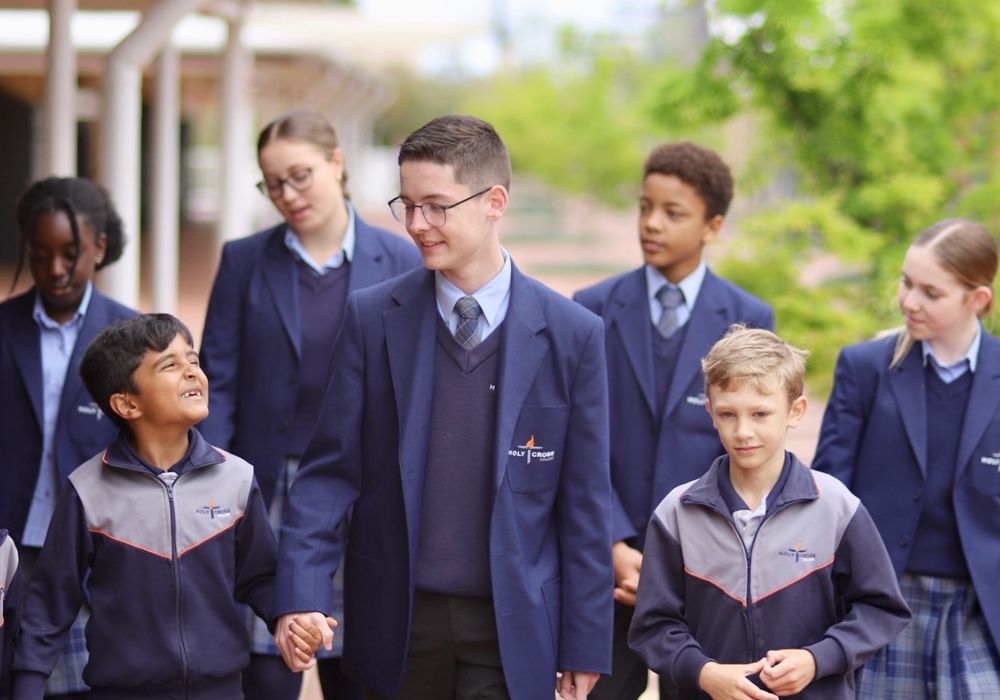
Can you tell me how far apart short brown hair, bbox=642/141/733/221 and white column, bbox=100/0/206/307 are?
10.5 ft

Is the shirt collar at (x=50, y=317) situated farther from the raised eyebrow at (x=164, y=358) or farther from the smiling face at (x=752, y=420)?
the smiling face at (x=752, y=420)

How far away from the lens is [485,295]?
3676mm

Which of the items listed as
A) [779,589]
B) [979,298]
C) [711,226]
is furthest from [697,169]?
[779,589]

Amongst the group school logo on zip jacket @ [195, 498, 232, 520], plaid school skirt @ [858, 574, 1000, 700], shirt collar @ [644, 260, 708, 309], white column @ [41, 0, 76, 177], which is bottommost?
plaid school skirt @ [858, 574, 1000, 700]

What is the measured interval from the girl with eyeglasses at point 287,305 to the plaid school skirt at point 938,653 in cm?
164

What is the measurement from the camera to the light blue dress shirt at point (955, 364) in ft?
14.6

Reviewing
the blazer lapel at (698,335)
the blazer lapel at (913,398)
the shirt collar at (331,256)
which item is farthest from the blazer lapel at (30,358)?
the blazer lapel at (913,398)

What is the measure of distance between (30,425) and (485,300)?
1603mm

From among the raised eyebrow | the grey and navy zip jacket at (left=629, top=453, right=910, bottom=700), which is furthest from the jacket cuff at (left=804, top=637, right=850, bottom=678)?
the raised eyebrow

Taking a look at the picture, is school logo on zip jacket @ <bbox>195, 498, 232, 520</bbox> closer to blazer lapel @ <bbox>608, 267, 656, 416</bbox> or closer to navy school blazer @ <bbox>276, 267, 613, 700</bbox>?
navy school blazer @ <bbox>276, 267, 613, 700</bbox>

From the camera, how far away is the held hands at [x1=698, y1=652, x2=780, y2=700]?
3492 millimetres

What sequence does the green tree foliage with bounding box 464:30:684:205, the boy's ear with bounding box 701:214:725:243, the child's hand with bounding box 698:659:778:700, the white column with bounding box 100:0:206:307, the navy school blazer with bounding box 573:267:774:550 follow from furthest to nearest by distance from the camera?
1. the green tree foliage with bounding box 464:30:684:205
2. the white column with bounding box 100:0:206:307
3. the boy's ear with bounding box 701:214:725:243
4. the navy school blazer with bounding box 573:267:774:550
5. the child's hand with bounding box 698:659:778:700

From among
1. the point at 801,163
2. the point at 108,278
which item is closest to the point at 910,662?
the point at 108,278

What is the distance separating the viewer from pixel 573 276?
85.5 ft
